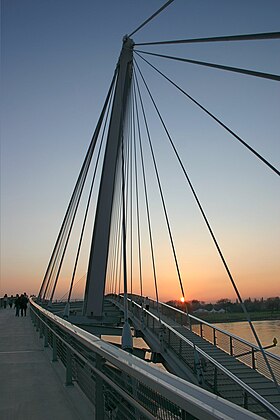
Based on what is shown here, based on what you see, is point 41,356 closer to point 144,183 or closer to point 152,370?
point 144,183

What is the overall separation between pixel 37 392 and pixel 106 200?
829 centimetres

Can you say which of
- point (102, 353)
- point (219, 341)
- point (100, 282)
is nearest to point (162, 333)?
point (219, 341)

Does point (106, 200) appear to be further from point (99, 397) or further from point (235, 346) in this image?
point (99, 397)

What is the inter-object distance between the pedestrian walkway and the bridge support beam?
4.39 meters

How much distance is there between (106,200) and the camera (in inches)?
515

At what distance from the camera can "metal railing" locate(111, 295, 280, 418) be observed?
8.73m

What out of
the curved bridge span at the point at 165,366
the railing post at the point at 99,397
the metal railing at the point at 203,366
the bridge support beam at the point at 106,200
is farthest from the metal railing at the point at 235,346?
the railing post at the point at 99,397

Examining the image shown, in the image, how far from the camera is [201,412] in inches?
62.2

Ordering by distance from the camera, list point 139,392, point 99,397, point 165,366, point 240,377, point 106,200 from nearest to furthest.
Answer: point 139,392 → point 99,397 → point 240,377 → point 106,200 → point 165,366

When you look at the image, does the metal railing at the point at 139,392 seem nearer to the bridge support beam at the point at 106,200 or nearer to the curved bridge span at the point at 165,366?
the curved bridge span at the point at 165,366

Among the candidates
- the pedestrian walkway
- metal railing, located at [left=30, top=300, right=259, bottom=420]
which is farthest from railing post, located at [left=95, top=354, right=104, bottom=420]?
the pedestrian walkway

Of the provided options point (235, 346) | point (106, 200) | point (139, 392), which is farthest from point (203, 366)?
point (139, 392)

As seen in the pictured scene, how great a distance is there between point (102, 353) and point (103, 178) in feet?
33.8

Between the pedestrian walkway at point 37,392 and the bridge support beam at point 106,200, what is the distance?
4389 millimetres
